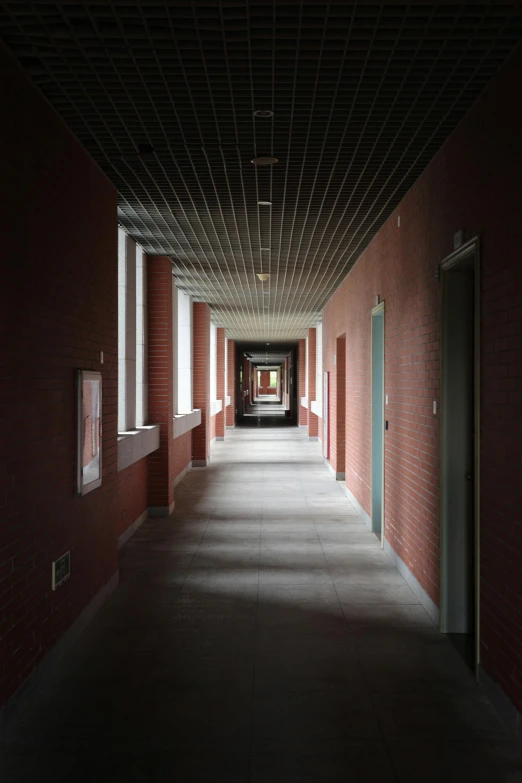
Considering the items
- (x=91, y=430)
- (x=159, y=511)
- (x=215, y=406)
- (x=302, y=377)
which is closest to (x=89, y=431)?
(x=91, y=430)

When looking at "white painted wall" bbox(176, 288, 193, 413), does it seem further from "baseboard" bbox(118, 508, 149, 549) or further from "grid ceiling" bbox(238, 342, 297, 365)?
"grid ceiling" bbox(238, 342, 297, 365)

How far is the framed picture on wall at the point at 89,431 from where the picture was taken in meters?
4.00

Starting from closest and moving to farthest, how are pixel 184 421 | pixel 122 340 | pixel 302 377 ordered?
pixel 122 340, pixel 184 421, pixel 302 377

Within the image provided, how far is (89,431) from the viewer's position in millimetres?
4262

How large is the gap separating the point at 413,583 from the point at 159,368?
3.99 m

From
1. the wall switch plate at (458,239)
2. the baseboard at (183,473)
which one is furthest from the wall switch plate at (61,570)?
the baseboard at (183,473)

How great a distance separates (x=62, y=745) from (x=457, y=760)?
159cm

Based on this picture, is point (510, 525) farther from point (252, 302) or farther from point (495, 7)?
point (252, 302)

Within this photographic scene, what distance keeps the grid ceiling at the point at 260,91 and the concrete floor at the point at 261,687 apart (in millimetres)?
2894

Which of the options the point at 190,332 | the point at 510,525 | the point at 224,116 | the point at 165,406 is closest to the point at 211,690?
the point at 510,525

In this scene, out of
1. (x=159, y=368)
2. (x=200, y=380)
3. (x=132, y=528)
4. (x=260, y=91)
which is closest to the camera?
(x=260, y=91)

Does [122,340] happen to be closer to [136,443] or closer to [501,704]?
[136,443]

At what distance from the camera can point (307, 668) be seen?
360 centimetres

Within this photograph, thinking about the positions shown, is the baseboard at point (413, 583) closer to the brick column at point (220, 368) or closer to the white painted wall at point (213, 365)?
the white painted wall at point (213, 365)
